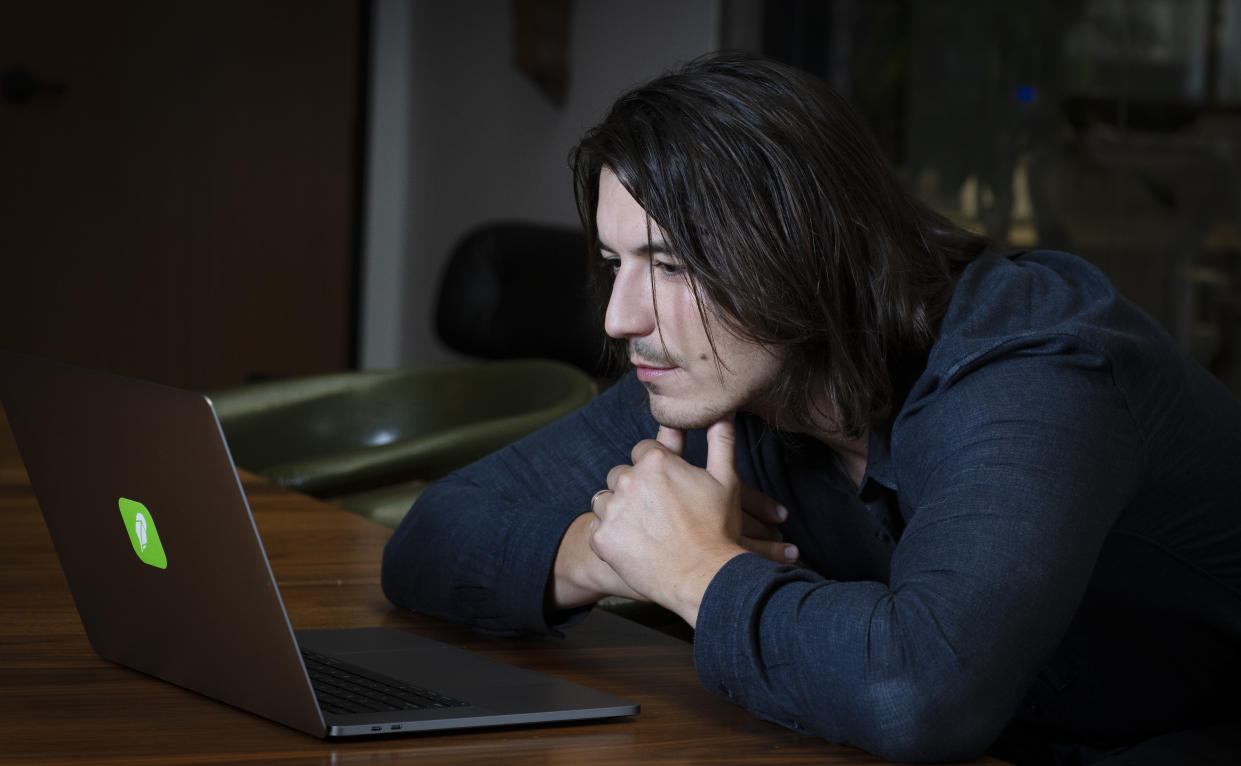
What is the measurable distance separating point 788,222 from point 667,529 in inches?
10.9

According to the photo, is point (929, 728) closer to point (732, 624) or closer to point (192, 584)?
point (732, 624)

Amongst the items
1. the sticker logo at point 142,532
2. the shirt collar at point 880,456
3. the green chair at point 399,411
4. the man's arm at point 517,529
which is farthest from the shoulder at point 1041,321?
the green chair at point 399,411

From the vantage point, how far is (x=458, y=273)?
351 cm

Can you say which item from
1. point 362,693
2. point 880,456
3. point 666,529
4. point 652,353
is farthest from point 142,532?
point 880,456

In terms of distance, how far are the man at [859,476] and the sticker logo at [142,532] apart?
0.99ft

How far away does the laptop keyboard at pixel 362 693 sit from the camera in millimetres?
773

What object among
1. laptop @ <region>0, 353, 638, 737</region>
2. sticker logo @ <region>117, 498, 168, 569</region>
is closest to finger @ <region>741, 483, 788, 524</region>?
laptop @ <region>0, 353, 638, 737</region>

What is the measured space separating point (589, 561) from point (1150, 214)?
2.44 m

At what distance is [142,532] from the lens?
782mm

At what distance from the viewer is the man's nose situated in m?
1.06

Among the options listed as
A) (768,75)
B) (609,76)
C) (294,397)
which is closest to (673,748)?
(768,75)

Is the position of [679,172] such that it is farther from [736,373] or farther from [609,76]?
[609,76]

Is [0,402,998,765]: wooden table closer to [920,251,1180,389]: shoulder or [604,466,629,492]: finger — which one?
[604,466,629,492]: finger

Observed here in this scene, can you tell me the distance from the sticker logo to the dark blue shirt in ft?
1.01
